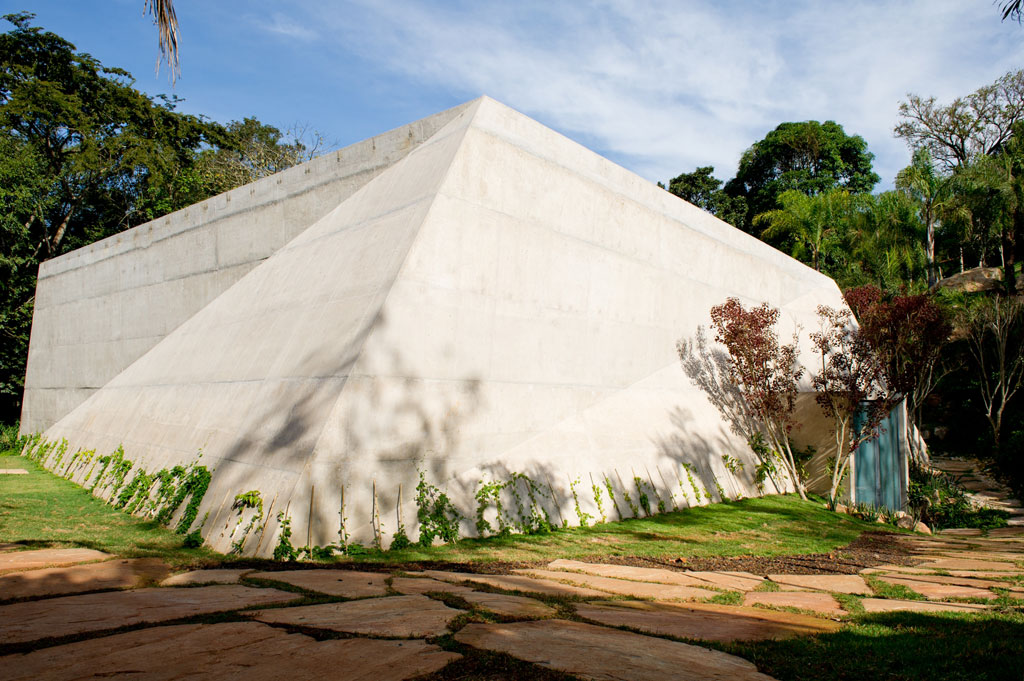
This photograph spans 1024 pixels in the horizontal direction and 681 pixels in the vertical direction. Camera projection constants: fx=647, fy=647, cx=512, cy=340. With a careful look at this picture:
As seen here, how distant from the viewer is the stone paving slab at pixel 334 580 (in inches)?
140

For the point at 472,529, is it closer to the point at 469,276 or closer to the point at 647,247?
the point at 469,276

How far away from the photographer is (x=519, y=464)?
665 cm

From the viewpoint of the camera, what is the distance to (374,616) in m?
2.96

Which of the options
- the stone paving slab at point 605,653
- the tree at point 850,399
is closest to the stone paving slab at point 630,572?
the stone paving slab at point 605,653

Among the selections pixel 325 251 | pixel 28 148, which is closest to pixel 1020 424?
pixel 325 251

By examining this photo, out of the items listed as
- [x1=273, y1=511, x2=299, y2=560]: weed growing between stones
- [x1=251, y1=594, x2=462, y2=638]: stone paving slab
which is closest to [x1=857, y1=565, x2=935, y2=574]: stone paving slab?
[x1=251, y1=594, x2=462, y2=638]: stone paving slab

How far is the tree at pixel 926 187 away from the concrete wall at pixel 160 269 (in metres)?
23.7

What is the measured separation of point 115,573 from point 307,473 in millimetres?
1500

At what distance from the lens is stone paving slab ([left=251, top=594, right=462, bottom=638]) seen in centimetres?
272

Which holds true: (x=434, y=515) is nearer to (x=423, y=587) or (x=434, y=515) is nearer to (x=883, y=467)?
(x=423, y=587)

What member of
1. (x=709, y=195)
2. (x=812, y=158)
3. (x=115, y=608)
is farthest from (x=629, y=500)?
(x=812, y=158)

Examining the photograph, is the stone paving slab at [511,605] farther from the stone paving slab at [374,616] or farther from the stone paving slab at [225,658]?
the stone paving slab at [225,658]

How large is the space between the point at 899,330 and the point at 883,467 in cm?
259

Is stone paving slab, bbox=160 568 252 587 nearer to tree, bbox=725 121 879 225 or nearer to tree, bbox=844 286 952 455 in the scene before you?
tree, bbox=844 286 952 455
